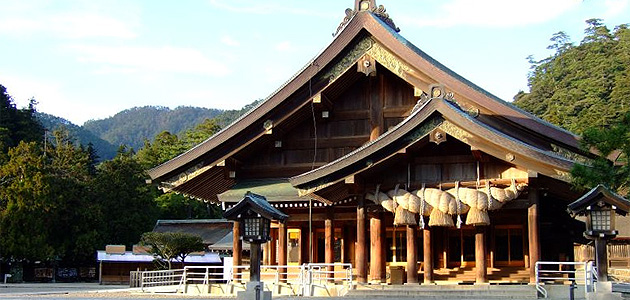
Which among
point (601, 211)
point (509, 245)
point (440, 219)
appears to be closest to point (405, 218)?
point (440, 219)

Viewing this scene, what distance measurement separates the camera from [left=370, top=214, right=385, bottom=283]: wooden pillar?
884 inches

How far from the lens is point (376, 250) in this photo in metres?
22.5

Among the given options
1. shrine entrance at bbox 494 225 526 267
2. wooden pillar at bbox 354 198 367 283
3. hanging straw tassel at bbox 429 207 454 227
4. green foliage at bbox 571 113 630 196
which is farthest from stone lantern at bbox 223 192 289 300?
shrine entrance at bbox 494 225 526 267

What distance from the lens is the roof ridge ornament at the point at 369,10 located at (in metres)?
25.1

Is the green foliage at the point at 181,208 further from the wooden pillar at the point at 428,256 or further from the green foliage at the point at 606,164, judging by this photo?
the green foliage at the point at 606,164

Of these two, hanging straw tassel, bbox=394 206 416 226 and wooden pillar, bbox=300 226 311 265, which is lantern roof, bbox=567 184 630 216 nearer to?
hanging straw tassel, bbox=394 206 416 226

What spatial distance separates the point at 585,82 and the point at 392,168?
244ft

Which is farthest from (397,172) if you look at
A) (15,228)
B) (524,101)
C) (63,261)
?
(524,101)

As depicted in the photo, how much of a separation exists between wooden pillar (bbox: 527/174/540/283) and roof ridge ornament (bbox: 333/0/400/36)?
7821mm

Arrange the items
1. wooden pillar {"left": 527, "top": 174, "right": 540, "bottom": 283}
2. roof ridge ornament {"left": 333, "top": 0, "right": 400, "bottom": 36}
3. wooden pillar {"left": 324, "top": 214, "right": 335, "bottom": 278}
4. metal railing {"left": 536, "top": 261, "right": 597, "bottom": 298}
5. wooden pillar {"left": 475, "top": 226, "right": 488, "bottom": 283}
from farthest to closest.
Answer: roof ridge ornament {"left": 333, "top": 0, "right": 400, "bottom": 36}, wooden pillar {"left": 324, "top": 214, "right": 335, "bottom": 278}, wooden pillar {"left": 475, "top": 226, "right": 488, "bottom": 283}, wooden pillar {"left": 527, "top": 174, "right": 540, "bottom": 283}, metal railing {"left": 536, "top": 261, "right": 597, "bottom": 298}

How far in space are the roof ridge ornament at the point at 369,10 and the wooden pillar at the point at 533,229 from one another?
7821mm

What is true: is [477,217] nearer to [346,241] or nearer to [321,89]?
[346,241]

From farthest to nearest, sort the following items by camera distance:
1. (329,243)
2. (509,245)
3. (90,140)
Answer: (90,140) < (329,243) < (509,245)

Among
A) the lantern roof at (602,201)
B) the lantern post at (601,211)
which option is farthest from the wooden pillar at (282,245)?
the lantern roof at (602,201)
